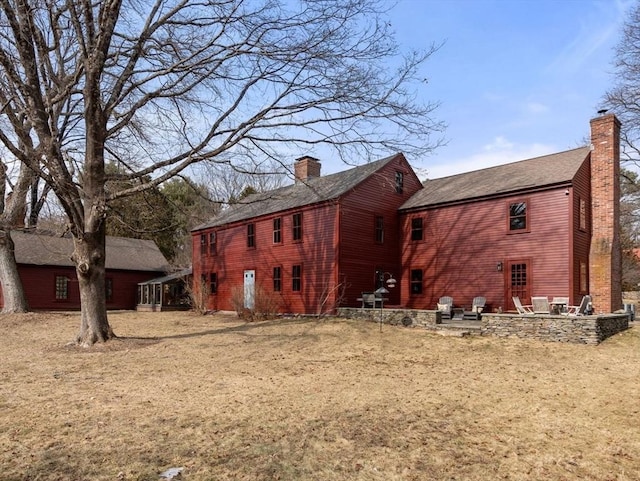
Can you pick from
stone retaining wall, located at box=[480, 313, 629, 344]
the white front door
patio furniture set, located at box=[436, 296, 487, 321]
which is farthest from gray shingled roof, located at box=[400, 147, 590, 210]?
the white front door

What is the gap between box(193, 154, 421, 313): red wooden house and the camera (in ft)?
68.0

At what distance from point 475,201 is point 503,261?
107 inches

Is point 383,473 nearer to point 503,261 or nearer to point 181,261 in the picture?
point 503,261

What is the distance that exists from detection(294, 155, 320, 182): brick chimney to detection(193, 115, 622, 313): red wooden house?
60 cm

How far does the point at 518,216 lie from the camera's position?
59.3ft

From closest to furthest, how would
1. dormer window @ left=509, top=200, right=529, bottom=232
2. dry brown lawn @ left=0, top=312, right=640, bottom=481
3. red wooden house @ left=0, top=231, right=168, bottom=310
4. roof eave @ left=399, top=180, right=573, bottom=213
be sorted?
dry brown lawn @ left=0, top=312, right=640, bottom=481 → roof eave @ left=399, top=180, right=573, bottom=213 → dormer window @ left=509, top=200, right=529, bottom=232 → red wooden house @ left=0, top=231, right=168, bottom=310

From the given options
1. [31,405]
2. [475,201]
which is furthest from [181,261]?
[31,405]

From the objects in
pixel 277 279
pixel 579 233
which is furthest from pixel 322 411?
pixel 277 279

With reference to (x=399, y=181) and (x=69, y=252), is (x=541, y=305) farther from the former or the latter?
(x=69, y=252)

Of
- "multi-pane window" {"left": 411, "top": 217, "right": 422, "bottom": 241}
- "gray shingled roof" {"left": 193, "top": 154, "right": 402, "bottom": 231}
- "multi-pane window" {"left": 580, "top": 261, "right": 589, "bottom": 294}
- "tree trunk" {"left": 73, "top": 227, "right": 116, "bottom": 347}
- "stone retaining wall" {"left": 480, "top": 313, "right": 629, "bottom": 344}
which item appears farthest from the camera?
"multi-pane window" {"left": 411, "top": 217, "right": 422, "bottom": 241}

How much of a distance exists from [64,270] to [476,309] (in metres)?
26.6

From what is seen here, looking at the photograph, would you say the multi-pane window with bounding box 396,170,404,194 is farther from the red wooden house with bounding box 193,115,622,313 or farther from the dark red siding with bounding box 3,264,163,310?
the dark red siding with bounding box 3,264,163,310

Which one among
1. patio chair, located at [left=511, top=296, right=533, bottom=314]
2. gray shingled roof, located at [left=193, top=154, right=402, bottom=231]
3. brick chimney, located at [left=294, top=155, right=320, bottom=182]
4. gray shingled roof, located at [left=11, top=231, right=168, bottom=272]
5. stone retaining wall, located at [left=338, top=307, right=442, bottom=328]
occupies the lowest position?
stone retaining wall, located at [left=338, top=307, right=442, bottom=328]

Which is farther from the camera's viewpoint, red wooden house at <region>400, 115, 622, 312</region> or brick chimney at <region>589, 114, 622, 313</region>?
brick chimney at <region>589, 114, 622, 313</region>
